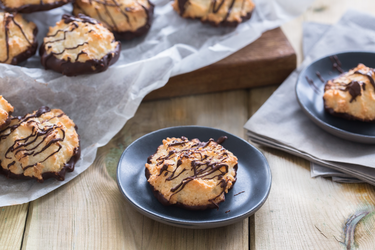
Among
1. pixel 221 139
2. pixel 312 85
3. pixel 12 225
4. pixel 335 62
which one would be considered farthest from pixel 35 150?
pixel 335 62

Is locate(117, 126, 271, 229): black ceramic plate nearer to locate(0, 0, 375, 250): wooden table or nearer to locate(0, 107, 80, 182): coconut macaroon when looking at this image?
locate(0, 0, 375, 250): wooden table

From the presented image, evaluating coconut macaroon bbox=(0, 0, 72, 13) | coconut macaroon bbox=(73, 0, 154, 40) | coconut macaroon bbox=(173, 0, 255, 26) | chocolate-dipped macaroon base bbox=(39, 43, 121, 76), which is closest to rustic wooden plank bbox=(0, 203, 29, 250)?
chocolate-dipped macaroon base bbox=(39, 43, 121, 76)

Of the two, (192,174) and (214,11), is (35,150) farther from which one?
(214,11)

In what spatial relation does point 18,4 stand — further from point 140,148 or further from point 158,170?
point 158,170

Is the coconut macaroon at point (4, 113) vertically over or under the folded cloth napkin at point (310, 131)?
over

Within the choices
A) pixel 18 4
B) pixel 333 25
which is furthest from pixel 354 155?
pixel 18 4

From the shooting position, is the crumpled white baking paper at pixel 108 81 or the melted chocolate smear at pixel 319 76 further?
the melted chocolate smear at pixel 319 76

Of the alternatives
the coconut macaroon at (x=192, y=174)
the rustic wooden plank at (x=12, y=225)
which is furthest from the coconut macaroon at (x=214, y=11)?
the rustic wooden plank at (x=12, y=225)

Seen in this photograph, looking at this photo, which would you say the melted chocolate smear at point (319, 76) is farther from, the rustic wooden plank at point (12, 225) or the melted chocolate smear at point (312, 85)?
the rustic wooden plank at point (12, 225)
